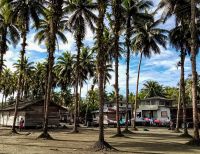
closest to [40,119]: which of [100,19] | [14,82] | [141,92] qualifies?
[100,19]

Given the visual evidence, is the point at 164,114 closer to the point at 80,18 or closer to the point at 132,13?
the point at 132,13

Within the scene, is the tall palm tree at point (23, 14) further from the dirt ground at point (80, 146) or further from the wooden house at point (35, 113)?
the wooden house at point (35, 113)

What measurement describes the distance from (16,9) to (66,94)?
69559 mm

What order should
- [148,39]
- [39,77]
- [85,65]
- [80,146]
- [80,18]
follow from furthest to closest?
[39,77] → [85,65] → [148,39] → [80,18] → [80,146]

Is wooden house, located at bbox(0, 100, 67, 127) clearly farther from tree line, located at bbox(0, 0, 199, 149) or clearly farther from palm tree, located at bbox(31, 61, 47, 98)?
palm tree, located at bbox(31, 61, 47, 98)

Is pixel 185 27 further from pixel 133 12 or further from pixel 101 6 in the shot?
pixel 101 6

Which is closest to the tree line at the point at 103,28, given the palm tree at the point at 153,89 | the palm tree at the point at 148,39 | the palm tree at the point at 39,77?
the palm tree at the point at 148,39

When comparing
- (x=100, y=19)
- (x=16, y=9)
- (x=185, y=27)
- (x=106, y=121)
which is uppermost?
(x=16, y=9)

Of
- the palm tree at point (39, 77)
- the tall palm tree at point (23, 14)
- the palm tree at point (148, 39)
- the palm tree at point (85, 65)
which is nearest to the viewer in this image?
the tall palm tree at point (23, 14)

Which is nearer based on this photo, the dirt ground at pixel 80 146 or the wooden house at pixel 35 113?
the dirt ground at pixel 80 146

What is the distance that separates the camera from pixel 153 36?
4738 cm

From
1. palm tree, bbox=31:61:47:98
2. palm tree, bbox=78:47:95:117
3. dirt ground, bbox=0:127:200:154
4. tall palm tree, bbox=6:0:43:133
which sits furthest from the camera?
palm tree, bbox=31:61:47:98

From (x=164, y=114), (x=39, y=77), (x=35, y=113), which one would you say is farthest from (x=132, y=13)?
(x=39, y=77)

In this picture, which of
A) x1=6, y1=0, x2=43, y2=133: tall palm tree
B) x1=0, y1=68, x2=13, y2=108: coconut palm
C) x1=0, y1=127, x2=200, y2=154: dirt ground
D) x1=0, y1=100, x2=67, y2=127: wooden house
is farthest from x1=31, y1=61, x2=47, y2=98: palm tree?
x1=0, y1=127, x2=200, y2=154: dirt ground
